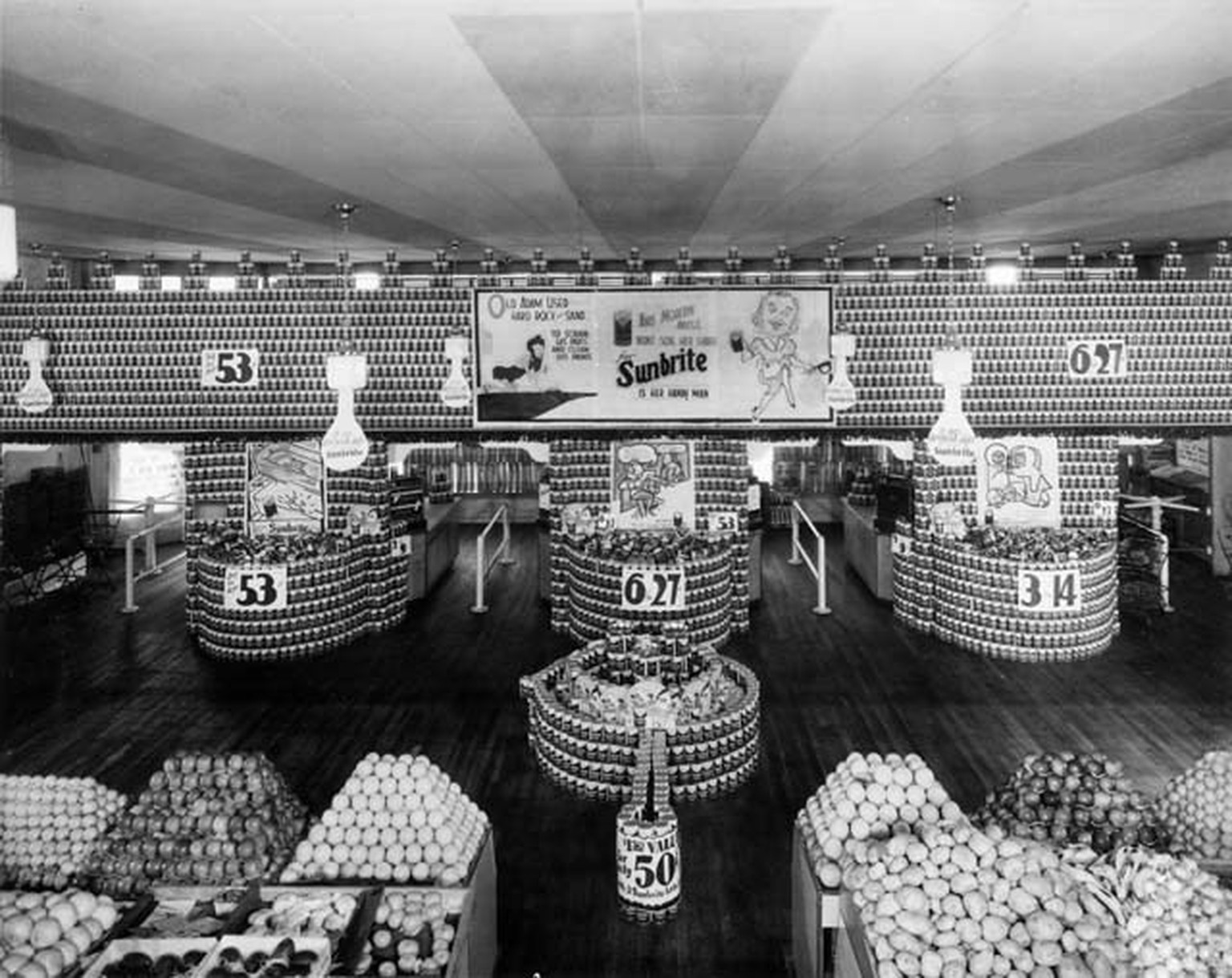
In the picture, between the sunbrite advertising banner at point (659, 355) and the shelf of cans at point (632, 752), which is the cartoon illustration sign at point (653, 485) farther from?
the shelf of cans at point (632, 752)

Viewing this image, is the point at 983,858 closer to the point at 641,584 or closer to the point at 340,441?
the point at 340,441

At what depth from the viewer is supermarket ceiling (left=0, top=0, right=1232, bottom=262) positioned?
4641 millimetres

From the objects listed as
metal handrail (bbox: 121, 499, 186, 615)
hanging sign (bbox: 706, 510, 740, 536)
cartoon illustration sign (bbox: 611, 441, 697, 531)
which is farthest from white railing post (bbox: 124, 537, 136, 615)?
hanging sign (bbox: 706, 510, 740, 536)

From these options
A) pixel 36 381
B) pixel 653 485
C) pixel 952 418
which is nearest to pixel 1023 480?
pixel 952 418

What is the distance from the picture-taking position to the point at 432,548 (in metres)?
16.9

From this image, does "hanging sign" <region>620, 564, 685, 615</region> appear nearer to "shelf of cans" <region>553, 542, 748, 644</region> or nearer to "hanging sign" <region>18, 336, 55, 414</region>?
"shelf of cans" <region>553, 542, 748, 644</region>

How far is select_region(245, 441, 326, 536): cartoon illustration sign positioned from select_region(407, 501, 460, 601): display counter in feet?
→ 5.87

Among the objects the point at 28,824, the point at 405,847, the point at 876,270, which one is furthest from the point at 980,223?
the point at 28,824

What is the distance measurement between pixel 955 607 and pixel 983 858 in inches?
339

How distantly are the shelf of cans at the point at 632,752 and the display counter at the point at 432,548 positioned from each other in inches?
259

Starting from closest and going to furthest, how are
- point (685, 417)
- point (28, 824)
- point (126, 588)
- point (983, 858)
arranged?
point (983, 858), point (28, 824), point (685, 417), point (126, 588)

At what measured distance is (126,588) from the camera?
15656 millimetres

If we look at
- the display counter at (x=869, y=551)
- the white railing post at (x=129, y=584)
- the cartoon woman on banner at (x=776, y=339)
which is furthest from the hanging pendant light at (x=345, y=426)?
the display counter at (x=869, y=551)

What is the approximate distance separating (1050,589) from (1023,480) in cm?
189
